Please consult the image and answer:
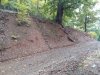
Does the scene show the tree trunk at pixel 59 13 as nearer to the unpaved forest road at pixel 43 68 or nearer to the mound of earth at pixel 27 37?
the mound of earth at pixel 27 37

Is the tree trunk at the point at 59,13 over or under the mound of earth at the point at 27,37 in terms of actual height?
over

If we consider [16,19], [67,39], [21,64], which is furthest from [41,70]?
[67,39]

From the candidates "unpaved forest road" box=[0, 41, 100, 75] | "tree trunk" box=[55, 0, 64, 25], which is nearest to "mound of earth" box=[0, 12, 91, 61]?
"unpaved forest road" box=[0, 41, 100, 75]

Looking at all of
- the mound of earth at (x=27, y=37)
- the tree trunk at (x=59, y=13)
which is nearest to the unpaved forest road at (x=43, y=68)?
the mound of earth at (x=27, y=37)

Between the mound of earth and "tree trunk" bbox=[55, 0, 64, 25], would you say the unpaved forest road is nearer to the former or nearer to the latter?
the mound of earth

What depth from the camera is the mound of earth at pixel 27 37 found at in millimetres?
15609

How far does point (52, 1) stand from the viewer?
83.9 feet

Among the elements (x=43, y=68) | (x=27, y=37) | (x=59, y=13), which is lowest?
(x=43, y=68)

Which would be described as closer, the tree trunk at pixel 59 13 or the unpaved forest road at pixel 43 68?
the unpaved forest road at pixel 43 68

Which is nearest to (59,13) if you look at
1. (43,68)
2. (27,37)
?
(27,37)

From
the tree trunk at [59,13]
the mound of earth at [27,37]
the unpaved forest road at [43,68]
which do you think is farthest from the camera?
the tree trunk at [59,13]

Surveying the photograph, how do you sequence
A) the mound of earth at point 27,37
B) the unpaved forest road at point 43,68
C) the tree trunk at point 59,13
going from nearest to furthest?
1. the unpaved forest road at point 43,68
2. the mound of earth at point 27,37
3. the tree trunk at point 59,13

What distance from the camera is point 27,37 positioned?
18.3 m

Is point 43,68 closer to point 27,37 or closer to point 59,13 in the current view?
point 27,37
